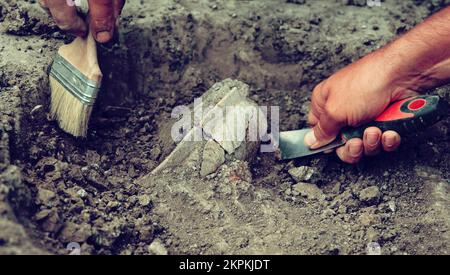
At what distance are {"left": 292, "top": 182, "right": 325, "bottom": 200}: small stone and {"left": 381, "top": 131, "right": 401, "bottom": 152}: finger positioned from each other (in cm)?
39

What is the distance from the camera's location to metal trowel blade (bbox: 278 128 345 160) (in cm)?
294

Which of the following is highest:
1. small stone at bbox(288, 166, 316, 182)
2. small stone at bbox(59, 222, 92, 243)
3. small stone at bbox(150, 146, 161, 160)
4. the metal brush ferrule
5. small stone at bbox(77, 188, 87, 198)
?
the metal brush ferrule

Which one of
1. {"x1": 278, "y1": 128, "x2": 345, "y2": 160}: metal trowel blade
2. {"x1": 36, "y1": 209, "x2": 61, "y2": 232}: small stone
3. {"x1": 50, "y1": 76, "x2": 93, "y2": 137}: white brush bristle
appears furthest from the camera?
{"x1": 278, "y1": 128, "x2": 345, "y2": 160}: metal trowel blade

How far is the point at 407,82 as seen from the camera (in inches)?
110

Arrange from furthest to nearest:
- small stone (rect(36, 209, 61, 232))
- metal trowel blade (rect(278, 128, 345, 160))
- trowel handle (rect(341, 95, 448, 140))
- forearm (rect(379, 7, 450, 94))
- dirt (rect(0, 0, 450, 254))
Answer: metal trowel blade (rect(278, 128, 345, 160))
forearm (rect(379, 7, 450, 94))
trowel handle (rect(341, 95, 448, 140))
dirt (rect(0, 0, 450, 254))
small stone (rect(36, 209, 61, 232))

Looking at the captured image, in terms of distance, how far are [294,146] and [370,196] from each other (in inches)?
18.0

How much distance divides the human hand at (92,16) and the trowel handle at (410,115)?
1284mm

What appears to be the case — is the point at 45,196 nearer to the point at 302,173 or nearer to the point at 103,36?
the point at 103,36

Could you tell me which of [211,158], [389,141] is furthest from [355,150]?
[211,158]

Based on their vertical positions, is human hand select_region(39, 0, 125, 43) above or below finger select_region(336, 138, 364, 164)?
above

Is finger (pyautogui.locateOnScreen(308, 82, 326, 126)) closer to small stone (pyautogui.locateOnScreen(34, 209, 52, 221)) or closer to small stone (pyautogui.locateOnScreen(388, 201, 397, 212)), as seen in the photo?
small stone (pyautogui.locateOnScreen(388, 201, 397, 212))

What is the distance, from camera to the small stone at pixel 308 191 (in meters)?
2.82

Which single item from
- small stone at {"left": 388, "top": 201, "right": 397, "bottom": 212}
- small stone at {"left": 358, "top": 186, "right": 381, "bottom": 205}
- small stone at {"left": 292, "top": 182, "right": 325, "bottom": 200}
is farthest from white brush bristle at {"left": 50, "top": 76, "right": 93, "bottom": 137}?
small stone at {"left": 388, "top": 201, "right": 397, "bottom": 212}

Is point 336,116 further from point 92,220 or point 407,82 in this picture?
point 92,220
